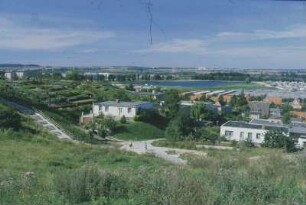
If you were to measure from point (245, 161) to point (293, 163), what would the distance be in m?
0.69

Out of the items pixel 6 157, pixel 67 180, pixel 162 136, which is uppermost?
pixel 67 180

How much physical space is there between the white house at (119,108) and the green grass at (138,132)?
1.75 ft

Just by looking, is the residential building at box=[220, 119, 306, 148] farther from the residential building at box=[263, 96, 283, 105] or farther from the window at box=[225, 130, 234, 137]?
the residential building at box=[263, 96, 283, 105]

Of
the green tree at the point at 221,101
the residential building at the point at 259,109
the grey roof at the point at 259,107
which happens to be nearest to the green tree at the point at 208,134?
the residential building at the point at 259,109

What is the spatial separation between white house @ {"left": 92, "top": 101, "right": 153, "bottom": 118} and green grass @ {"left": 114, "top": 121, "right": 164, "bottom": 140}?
534 millimetres

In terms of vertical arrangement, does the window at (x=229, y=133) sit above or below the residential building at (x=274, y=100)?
below

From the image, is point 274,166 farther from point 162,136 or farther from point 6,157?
point 162,136

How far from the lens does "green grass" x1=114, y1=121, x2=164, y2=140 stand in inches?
737

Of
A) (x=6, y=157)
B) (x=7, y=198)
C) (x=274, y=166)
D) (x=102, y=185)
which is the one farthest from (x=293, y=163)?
(x=6, y=157)

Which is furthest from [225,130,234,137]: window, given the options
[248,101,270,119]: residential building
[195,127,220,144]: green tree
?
[248,101,270,119]: residential building

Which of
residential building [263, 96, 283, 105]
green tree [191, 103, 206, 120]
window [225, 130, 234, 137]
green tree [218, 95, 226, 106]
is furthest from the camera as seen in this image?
green tree [218, 95, 226, 106]

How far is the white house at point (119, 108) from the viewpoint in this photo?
846 inches

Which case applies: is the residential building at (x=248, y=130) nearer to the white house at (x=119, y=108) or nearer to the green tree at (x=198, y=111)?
the green tree at (x=198, y=111)

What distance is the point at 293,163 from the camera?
3.46 meters
